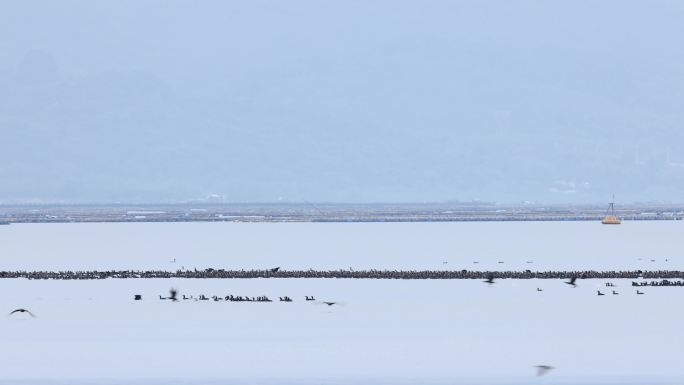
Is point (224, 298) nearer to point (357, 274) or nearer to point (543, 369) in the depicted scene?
point (357, 274)

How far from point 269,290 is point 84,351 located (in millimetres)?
14912

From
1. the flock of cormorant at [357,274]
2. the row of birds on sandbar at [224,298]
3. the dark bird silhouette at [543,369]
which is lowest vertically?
the dark bird silhouette at [543,369]

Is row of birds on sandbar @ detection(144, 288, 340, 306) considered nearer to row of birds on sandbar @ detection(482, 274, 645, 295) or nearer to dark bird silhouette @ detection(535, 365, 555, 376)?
row of birds on sandbar @ detection(482, 274, 645, 295)

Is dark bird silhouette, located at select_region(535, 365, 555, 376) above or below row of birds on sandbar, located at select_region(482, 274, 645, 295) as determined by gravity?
below

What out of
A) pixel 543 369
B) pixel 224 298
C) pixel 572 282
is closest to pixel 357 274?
pixel 572 282

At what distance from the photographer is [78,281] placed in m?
54.3

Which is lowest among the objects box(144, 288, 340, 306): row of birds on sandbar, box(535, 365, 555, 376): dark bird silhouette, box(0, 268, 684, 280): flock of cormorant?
box(535, 365, 555, 376): dark bird silhouette

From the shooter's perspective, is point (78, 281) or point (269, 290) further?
point (78, 281)

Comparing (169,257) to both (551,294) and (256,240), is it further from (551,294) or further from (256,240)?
(551,294)

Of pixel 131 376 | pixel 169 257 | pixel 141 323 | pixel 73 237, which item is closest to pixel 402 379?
pixel 131 376

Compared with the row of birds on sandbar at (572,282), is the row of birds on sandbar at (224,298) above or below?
below

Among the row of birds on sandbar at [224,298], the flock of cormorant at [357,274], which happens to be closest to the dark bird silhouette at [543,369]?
the row of birds on sandbar at [224,298]

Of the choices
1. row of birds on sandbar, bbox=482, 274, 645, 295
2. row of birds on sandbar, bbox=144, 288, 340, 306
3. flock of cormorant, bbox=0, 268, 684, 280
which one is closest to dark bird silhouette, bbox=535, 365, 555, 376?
row of birds on sandbar, bbox=144, 288, 340, 306

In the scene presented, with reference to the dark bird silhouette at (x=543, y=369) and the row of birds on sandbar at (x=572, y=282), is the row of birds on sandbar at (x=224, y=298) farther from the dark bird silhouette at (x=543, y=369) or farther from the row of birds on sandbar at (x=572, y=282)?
the dark bird silhouette at (x=543, y=369)
